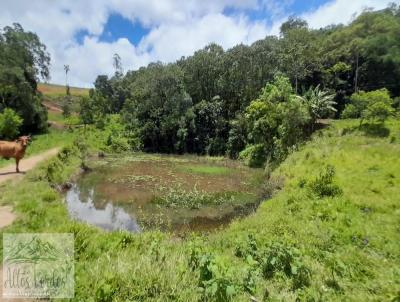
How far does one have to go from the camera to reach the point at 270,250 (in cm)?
644

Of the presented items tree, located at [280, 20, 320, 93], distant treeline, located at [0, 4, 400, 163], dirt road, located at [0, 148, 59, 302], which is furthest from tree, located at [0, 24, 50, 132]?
tree, located at [280, 20, 320, 93]

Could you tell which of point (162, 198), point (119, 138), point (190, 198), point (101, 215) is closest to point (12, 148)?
point (101, 215)

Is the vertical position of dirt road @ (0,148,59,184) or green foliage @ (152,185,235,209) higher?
dirt road @ (0,148,59,184)

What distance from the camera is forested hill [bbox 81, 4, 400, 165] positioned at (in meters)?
31.8

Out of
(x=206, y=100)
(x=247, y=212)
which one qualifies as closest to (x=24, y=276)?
(x=247, y=212)

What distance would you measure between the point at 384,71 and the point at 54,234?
3705 centimetres

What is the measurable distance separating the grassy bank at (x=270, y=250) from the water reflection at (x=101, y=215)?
204cm

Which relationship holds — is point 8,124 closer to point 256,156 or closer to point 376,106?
point 256,156

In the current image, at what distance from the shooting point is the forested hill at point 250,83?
→ 31.8m

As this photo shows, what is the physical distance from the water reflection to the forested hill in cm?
1743

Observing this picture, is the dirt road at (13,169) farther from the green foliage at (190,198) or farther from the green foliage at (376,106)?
the green foliage at (376,106)

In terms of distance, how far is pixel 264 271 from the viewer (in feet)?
20.1

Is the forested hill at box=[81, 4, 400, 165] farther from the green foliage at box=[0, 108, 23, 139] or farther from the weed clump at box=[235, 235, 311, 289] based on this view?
the weed clump at box=[235, 235, 311, 289]

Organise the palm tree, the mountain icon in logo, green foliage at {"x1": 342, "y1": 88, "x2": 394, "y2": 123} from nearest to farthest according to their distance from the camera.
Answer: the mountain icon in logo
green foliage at {"x1": 342, "y1": 88, "x2": 394, "y2": 123}
the palm tree
